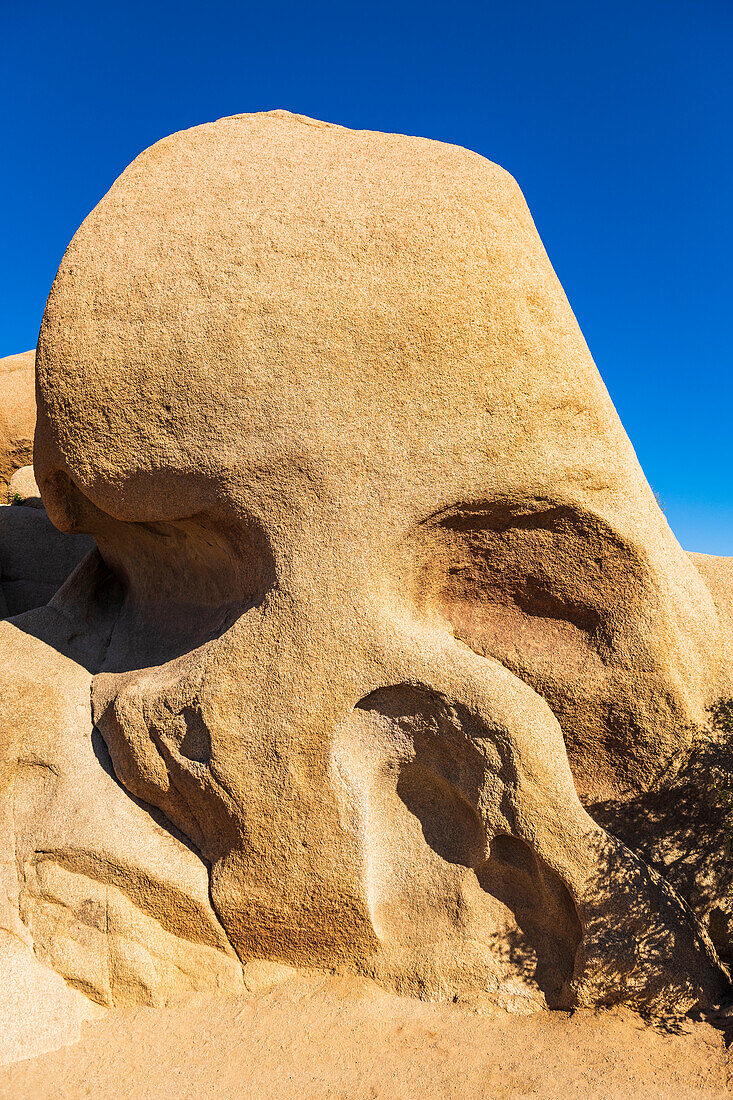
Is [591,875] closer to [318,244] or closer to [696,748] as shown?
[696,748]

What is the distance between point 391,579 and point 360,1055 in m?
2.56

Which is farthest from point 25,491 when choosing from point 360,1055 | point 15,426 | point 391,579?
point 360,1055

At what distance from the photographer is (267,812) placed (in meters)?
4.47

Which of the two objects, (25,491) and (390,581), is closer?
(390,581)

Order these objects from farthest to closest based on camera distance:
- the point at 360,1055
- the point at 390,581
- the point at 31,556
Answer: the point at 31,556 → the point at 390,581 → the point at 360,1055

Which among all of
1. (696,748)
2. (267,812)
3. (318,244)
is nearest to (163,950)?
(267,812)

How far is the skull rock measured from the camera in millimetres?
4461

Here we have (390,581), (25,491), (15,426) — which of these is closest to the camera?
(390,581)

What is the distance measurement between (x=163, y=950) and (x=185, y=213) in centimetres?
448

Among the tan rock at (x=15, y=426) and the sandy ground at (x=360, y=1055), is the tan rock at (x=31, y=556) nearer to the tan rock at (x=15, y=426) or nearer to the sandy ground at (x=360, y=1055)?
the tan rock at (x=15, y=426)

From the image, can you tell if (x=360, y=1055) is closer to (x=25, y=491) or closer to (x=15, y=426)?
(x=25, y=491)

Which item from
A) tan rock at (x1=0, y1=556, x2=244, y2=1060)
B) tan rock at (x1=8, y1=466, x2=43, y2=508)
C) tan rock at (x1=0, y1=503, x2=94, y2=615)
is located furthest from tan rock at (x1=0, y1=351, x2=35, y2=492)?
tan rock at (x1=0, y1=556, x2=244, y2=1060)

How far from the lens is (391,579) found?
4.61 metres

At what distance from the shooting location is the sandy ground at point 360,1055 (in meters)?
3.92
